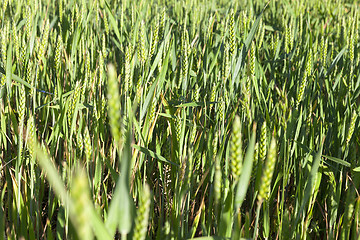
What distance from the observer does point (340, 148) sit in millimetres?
1139

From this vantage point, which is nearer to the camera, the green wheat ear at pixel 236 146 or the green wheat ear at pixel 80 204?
the green wheat ear at pixel 80 204

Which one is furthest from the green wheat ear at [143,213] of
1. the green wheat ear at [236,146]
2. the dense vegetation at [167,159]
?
the green wheat ear at [236,146]

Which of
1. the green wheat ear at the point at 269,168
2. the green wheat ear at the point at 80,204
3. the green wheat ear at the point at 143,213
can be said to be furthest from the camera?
the green wheat ear at the point at 269,168

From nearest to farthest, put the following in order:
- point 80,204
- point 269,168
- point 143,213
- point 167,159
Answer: point 80,204
point 143,213
point 269,168
point 167,159

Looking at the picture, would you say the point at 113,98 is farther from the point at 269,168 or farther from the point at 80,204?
the point at 269,168

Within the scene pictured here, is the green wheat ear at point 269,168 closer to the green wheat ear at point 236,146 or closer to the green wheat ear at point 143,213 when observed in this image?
the green wheat ear at point 236,146

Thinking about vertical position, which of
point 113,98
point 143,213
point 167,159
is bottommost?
point 167,159

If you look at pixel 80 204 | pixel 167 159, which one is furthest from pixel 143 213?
pixel 167 159

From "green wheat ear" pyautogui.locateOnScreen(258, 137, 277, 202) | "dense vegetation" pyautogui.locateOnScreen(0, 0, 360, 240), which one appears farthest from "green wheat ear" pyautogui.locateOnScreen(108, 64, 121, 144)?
"green wheat ear" pyautogui.locateOnScreen(258, 137, 277, 202)

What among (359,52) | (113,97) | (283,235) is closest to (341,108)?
(359,52)

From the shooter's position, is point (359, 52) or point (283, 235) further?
point (359, 52)

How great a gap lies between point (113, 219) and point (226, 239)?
240 mm

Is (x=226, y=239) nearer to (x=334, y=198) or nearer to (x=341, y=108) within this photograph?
(x=334, y=198)

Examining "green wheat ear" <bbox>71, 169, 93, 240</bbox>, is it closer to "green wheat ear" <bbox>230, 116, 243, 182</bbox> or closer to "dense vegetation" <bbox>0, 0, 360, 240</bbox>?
"dense vegetation" <bbox>0, 0, 360, 240</bbox>
